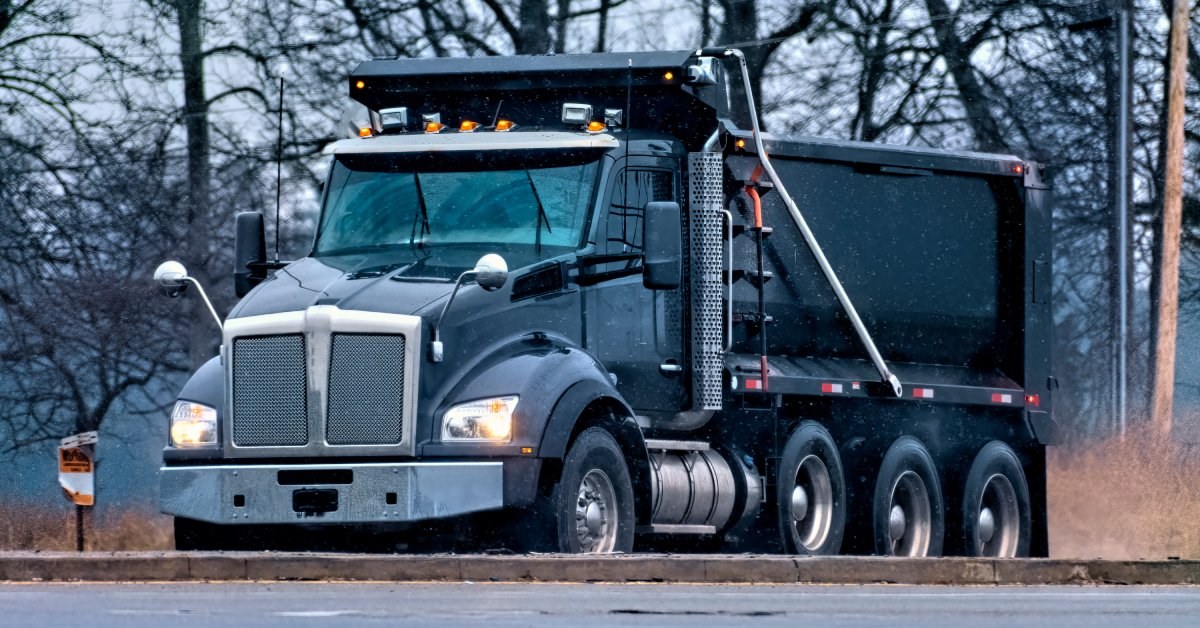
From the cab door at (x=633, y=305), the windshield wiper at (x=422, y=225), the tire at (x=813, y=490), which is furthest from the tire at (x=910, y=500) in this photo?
the windshield wiper at (x=422, y=225)

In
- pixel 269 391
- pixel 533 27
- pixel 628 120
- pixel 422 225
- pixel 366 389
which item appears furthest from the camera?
pixel 533 27

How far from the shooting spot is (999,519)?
1875cm

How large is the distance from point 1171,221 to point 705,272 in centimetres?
1117

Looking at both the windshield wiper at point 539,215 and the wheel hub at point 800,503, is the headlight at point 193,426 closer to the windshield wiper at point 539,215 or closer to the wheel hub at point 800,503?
the windshield wiper at point 539,215

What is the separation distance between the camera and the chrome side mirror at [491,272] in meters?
13.0

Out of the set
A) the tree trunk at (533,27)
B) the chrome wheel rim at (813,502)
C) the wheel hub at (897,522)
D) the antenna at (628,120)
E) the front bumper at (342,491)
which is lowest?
the wheel hub at (897,522)

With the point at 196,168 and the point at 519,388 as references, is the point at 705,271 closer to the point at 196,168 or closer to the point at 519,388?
the point at 519,388

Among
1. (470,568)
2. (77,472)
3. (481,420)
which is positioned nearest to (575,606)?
(470,568)

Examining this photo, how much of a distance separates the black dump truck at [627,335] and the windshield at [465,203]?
2 cm

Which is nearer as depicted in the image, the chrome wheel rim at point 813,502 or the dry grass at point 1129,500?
the chrome wheel rim at point 813,502

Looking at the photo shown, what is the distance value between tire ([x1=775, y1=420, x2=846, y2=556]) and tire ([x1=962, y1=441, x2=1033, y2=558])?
5.31 feet

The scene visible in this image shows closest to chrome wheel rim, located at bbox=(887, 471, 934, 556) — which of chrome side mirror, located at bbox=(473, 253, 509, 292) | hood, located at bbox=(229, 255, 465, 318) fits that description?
hood, located at bbox=(229, 255, 465, 318)

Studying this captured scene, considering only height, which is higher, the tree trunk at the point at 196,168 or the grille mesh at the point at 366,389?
the tree trunk at the point at 196,168

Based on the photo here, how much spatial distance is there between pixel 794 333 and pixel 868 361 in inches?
35.0
